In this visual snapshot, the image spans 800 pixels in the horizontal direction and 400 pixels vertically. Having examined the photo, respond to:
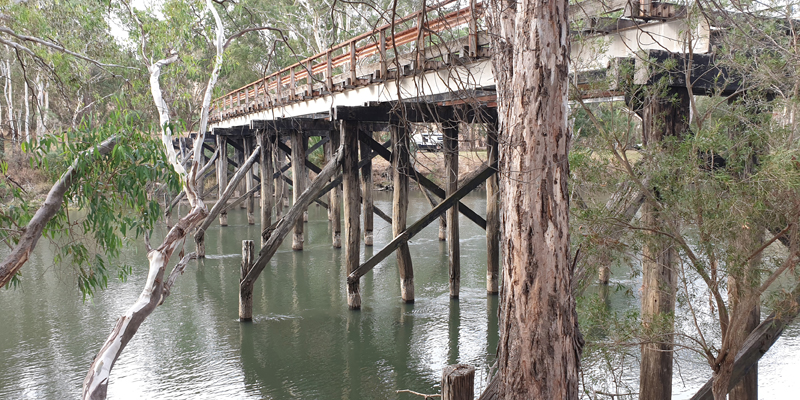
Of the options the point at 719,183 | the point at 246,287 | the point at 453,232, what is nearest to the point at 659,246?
the point at 719,183

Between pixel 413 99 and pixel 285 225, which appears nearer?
pixel 413 99

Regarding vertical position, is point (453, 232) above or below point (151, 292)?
above

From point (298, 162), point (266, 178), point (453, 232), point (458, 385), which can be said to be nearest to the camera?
point (458, 385)

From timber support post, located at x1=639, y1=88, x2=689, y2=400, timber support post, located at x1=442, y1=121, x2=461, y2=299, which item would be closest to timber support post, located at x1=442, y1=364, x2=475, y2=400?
timber support post, located at x1=639, y1=88, x2=689, y2=400

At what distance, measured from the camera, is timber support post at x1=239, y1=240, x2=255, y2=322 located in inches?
306

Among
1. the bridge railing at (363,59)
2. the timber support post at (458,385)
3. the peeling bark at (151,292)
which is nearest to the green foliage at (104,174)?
the peeling bark at (151,292)

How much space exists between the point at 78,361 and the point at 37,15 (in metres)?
4.40

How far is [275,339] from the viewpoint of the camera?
7621 millimetres

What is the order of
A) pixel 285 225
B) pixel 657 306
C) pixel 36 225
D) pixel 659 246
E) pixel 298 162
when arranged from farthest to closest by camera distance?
pixel 298 162 → pixel 285 225 → pixel 657 306 → pixel 659 246 → pixel 36 225

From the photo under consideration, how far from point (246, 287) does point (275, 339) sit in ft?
2.83

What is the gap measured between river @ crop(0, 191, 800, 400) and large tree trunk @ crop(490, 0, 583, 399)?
2.94 m

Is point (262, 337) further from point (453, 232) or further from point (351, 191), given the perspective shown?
point (453, 232)

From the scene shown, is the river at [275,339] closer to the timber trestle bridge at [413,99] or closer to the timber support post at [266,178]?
the timber trestle bridge at [413,99]

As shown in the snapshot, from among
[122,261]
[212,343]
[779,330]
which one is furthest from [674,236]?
[122,261]
